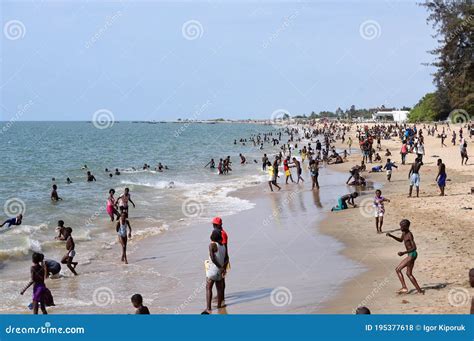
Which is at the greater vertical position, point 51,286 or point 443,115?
point 443,115

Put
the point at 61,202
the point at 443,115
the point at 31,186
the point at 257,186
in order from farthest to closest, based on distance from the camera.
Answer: the point at 443,115
the point at 31,186
the point at 257,186
the point at 61,202

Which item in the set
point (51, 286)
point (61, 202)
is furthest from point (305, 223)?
point (61, 202)

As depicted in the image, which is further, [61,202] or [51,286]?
[61,202]

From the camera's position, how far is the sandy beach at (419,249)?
10067 mm

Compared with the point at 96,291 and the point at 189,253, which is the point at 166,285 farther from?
the point at 189,253

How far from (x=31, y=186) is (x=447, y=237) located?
101ft

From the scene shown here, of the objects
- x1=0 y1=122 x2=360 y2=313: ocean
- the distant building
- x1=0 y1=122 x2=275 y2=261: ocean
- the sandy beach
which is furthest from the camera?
the distant building

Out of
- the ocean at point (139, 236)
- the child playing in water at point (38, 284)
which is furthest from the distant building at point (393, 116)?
the child playing in water at point (38, 284)

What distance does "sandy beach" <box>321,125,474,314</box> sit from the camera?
396 inches

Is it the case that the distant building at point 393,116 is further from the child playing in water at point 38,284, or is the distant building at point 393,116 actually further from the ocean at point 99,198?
the child playing in water at point 38,284

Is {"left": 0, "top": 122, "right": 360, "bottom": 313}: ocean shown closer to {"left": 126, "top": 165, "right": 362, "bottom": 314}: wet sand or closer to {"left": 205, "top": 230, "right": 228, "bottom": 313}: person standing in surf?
{"left": 126, "top": 165, "right": 362, "bottom": 314}: wet sand

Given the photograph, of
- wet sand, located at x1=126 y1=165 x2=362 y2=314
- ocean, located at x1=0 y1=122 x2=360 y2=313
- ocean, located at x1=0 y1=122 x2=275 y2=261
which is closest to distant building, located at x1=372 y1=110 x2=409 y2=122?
ocean, located at x1=0 y1=122 x2=275 y2=261
